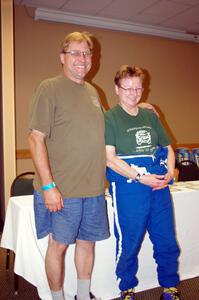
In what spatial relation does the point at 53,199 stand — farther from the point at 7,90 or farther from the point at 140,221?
the point at 7,90

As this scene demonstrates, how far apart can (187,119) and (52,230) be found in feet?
13.7

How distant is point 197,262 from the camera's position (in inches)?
89.3

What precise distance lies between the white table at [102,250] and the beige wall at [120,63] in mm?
2282

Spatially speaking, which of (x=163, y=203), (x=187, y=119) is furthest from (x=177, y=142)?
(x=163, y=203)

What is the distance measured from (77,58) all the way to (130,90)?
1.10ft

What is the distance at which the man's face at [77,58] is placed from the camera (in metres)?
1.57

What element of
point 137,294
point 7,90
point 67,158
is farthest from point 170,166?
point 7,90

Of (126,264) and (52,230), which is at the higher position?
(52,230)

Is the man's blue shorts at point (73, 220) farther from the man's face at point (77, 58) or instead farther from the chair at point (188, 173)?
the chair at point (188, 173)

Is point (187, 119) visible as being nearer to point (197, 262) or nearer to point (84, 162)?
point (197, 262)

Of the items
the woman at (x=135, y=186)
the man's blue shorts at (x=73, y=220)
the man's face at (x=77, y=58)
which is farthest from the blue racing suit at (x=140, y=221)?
the man's face at (x=77, y=58)

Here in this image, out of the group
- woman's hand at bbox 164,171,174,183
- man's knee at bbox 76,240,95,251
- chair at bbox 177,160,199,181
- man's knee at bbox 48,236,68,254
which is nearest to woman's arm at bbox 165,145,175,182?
woman's hand at bbox 164,171,174,183

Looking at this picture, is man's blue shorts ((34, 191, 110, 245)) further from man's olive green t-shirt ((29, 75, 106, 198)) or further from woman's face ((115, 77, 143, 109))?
woman's face ((115, 77, 143, 109))

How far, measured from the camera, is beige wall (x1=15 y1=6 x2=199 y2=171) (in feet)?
13.1
